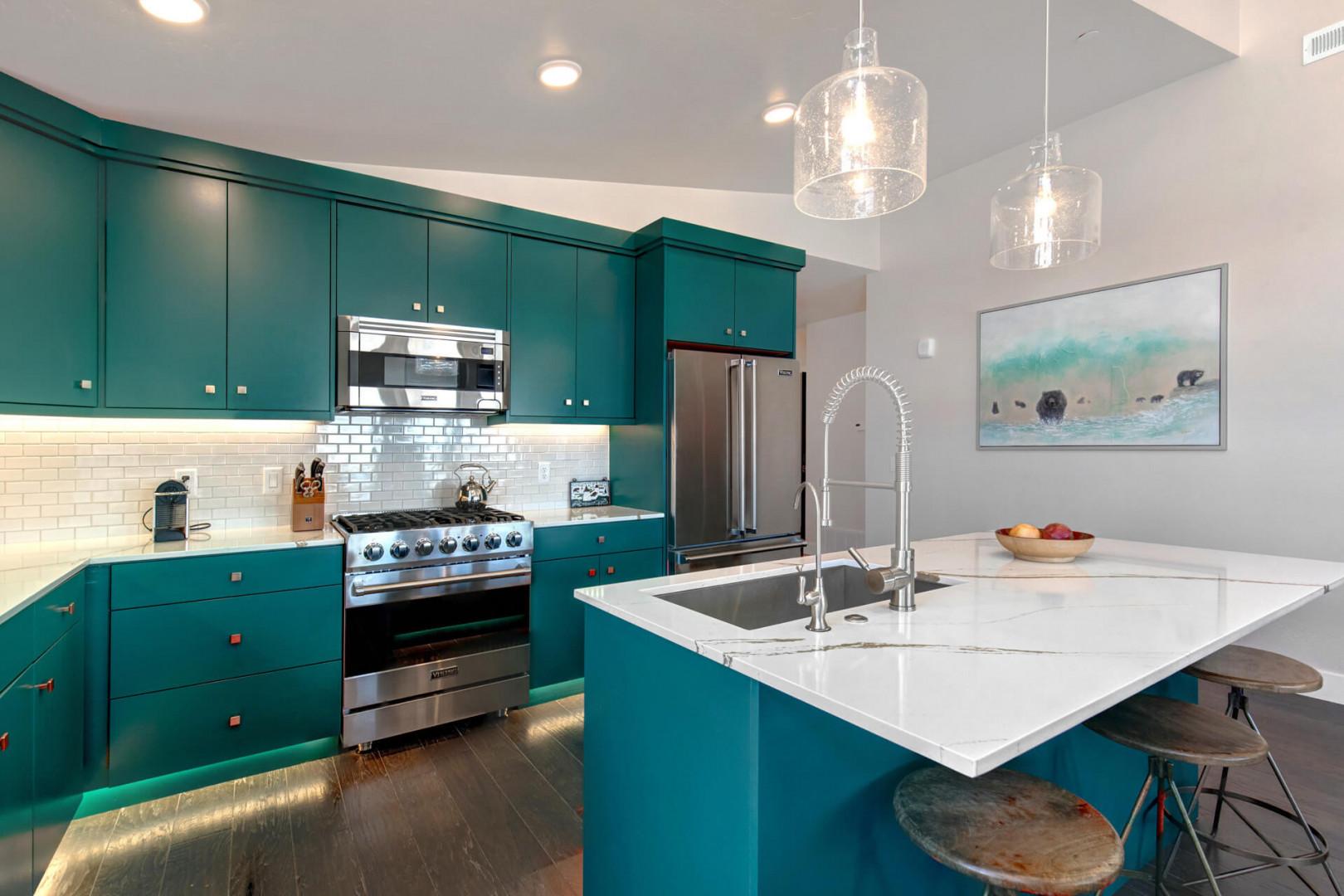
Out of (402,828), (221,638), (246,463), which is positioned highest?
(246,463)

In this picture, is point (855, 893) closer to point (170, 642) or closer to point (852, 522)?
point (170, 642)

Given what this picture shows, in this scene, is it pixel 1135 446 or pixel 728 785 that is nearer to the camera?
pixel 728 785

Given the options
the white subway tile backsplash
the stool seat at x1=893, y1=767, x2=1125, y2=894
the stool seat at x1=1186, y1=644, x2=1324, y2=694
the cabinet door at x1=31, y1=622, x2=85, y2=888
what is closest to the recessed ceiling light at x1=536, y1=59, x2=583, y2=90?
the white subway tile backsplash

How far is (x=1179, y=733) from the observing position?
1.56 metres

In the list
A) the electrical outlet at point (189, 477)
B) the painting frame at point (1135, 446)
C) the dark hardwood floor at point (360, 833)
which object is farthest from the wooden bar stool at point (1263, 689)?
the electrical outlet at point (189, 477)

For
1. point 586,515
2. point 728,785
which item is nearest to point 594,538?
point 586,515

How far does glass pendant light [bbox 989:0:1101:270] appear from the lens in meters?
2.15

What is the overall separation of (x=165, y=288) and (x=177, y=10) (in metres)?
1.09

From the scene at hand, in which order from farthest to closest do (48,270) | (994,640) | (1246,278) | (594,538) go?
(594,538) < (1246,278) < (48,270) < (994,640)

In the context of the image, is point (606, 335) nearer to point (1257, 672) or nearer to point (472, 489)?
point (472, 489)

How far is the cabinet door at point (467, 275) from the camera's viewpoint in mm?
3191

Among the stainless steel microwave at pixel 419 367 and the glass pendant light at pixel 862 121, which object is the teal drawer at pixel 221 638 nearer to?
the stainless steel microwave at pixel 419 367

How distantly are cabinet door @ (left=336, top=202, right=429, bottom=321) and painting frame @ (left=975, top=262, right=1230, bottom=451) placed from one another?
353 cm

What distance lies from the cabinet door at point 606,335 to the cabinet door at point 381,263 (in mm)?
883
